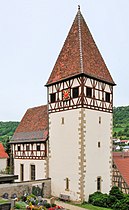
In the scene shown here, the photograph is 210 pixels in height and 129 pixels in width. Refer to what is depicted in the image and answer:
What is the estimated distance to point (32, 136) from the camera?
26.9 meters

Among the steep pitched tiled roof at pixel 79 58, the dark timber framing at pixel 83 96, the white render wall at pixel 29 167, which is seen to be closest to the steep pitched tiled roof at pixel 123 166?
the dark timber framing at pixel 83 96

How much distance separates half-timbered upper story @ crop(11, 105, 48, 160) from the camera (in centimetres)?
2542

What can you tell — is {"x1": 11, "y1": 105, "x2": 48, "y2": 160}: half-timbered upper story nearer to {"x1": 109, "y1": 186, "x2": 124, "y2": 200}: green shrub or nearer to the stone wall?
the stone wall

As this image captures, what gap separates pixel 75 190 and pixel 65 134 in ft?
14.5

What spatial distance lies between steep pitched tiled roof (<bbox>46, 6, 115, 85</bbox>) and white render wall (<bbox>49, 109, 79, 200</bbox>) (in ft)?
10.9

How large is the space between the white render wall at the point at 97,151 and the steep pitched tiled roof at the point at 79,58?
3392 millimetres

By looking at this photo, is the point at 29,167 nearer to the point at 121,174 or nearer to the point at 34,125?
the point at 34,125

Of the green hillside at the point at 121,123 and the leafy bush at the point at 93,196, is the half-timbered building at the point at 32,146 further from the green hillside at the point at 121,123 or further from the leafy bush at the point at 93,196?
the green hillside at the point at 121,123

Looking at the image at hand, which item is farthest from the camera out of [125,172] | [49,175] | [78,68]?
[125,172]

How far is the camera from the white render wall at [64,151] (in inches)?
829

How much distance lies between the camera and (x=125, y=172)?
84.8ft

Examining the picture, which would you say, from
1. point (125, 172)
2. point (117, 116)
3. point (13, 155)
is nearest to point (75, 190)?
point (125, 172)

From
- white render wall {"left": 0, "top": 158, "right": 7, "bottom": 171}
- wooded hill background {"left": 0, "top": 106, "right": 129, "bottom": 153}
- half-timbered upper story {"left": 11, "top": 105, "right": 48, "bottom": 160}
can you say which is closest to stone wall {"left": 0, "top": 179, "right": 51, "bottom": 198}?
half-timbered upper story {"left": 11, "top": 105, "right": 48, "bottom": 160}

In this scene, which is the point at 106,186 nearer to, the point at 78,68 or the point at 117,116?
the point at 78,68
